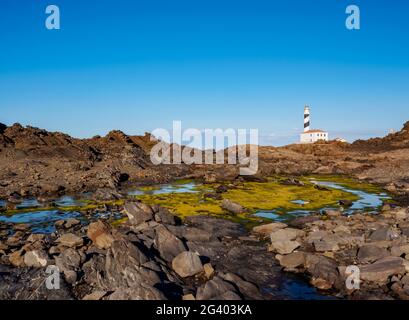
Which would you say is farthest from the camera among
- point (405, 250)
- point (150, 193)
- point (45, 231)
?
point (150, 193)

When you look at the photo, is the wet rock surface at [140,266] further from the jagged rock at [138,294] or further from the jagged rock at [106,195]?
the jagged rock at [106,195]

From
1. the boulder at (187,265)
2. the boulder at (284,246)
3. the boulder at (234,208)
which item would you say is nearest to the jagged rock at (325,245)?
the boulder at (284,246)

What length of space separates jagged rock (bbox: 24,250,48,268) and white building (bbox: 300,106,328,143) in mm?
96588

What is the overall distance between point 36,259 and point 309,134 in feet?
332

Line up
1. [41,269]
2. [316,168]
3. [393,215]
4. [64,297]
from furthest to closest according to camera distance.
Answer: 1. [316,168]
2. [393,215]
3. [41,269]
4. [64,297]

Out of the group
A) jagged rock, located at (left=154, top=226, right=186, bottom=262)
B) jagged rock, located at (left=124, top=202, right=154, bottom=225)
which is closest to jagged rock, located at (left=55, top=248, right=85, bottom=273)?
jagged rock, located at (left=154, top=226, right=186, bottom=262)

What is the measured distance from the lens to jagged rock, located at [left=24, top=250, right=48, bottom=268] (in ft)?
46.9

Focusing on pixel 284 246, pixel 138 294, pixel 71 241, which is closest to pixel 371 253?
pixel 284 246

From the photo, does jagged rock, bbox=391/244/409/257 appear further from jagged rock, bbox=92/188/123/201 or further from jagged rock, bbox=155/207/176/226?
jagged rock, bbox=92/188/123/201

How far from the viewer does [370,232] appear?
741 inches

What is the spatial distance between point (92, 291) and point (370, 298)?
9409 millimetres

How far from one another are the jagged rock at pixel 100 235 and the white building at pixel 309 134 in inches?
3674

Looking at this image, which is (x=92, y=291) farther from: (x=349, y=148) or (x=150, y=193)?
(x=349, y=148)

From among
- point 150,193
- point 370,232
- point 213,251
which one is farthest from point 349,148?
point 213,251
